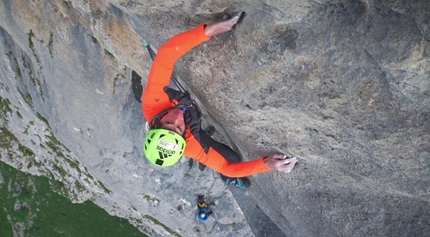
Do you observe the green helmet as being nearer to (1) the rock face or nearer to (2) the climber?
(2) the climber

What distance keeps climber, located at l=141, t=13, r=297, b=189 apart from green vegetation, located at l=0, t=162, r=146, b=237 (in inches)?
235

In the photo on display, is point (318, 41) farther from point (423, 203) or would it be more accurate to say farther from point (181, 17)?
point (423, 203)

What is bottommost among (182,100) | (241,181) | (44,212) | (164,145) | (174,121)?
(44,212)

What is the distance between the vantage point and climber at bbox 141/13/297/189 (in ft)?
12.0

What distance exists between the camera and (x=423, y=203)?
3279 millimetres

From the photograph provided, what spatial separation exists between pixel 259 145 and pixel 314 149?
2.49ft

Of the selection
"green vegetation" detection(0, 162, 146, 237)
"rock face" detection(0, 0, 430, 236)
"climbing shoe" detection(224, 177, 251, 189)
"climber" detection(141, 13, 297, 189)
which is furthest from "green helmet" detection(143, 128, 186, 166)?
"green vegetation" detection(0, 162, 146, 237)

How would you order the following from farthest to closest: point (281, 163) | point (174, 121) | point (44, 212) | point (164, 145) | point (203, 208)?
point (44, 212), point (203, 208), point (174, 121), point (164, 145), point (281, 163)

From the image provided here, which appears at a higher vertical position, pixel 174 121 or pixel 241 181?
pixel 174 121

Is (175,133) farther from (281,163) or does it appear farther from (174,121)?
(281,163)

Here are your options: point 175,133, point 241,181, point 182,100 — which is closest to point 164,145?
Answer: point 175,133

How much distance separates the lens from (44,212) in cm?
984

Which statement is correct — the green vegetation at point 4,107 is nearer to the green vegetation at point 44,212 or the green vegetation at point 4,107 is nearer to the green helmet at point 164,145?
the green vegetation at point 44,212

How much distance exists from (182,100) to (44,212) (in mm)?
7765
